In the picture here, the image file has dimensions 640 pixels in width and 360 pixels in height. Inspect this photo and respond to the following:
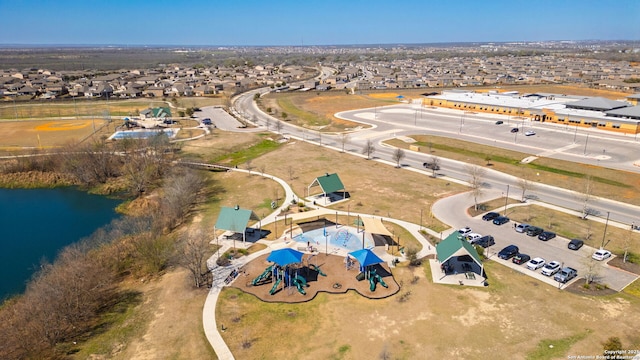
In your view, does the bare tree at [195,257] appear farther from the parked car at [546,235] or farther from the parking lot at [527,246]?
the parked car at [546,235]

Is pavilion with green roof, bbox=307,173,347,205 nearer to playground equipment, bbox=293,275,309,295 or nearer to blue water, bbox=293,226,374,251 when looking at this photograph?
blue water, bbox=293,226,374,251

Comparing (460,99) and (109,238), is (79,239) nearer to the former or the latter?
(109,238)

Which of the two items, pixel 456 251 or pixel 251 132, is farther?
pixel 251 132

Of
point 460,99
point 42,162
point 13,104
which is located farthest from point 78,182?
point 460,99

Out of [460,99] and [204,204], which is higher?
[460,99]

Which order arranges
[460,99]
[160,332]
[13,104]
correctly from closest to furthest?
1. [160,332]
2. [460,99]
3. [13,104]

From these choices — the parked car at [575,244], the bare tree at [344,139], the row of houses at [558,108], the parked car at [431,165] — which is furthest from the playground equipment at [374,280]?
the row of houses at [558,108]
